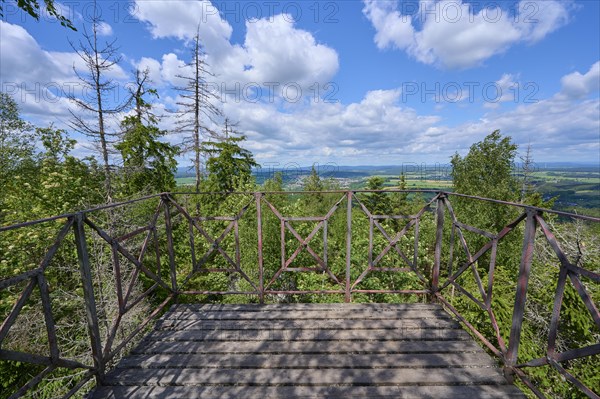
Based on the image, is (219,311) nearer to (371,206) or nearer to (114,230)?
(114,230)

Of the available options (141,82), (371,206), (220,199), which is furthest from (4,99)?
(371,206)

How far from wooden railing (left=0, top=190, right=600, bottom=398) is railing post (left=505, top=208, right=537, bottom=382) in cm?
1

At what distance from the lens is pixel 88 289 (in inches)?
101

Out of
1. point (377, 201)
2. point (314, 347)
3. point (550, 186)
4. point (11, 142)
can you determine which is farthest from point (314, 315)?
point (550, 186)

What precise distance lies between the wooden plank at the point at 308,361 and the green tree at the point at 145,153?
11.0 meters

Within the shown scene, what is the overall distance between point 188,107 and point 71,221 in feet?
51.6

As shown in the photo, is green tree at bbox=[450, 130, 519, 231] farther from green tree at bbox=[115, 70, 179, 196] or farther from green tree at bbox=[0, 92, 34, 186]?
green tree at bbox=[0, 92, 34, 186]

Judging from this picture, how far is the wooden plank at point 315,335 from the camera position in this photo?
3229 millimetres

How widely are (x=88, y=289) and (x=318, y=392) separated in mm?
2454

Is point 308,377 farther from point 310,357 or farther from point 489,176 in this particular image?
point 489,176

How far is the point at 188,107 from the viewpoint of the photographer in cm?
1616

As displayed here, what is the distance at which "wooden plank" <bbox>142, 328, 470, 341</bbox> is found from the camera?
3.23m

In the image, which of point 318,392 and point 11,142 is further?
point 11,142

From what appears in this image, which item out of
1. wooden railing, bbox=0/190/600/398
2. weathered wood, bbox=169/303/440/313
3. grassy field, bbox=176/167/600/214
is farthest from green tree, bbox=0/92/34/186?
grassy field, bbox=176/167/600/214
